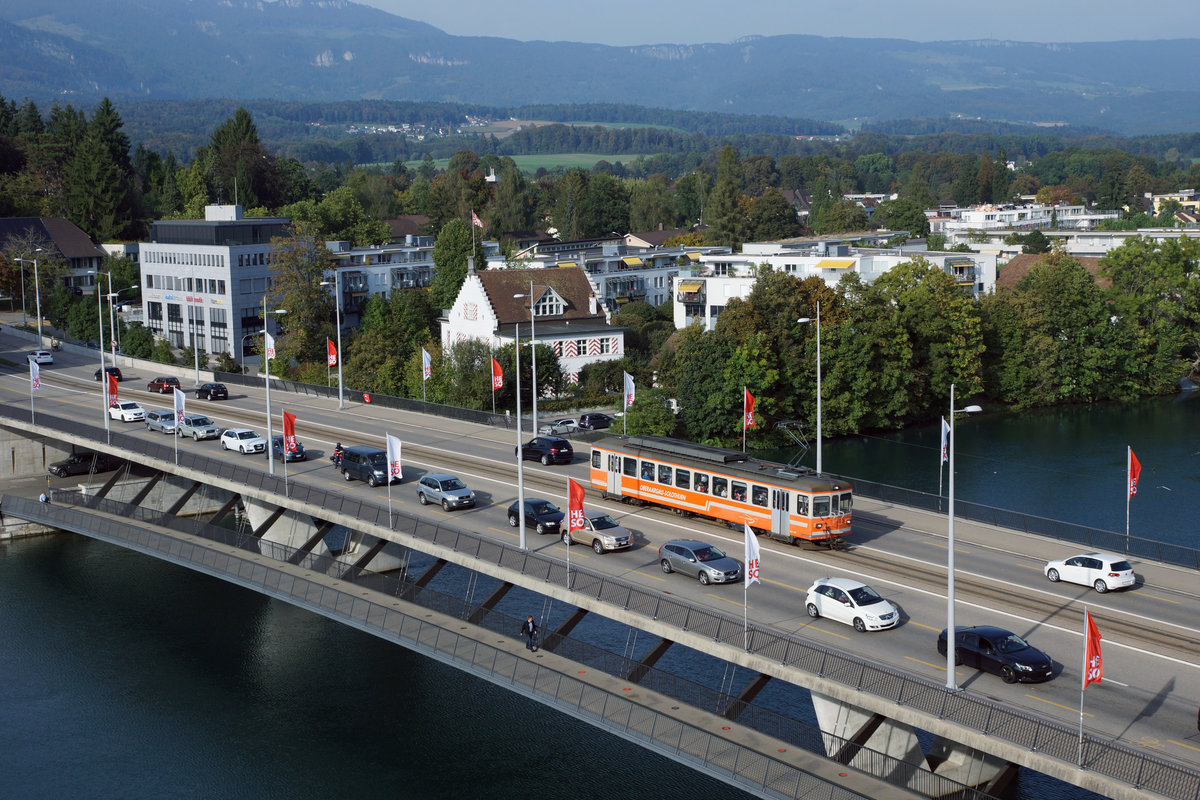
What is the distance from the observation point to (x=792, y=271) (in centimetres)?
11400

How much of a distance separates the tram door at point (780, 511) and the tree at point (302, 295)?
213ft

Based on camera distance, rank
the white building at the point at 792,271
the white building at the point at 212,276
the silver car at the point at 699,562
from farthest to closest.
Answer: the white building at the point at 212,276
the white building at the point at 792,271
the silver car at the point at 699,562

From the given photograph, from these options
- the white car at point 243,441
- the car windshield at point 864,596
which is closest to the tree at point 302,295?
the white car at point 243,441

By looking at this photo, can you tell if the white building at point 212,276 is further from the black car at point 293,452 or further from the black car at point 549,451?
the black car at point 549,451

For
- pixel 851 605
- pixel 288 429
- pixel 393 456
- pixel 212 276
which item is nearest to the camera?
pixel 851 605

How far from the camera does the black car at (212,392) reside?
7988 centimetres

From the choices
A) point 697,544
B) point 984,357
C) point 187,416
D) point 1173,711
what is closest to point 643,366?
point 984,357

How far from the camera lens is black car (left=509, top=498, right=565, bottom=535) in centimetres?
4519

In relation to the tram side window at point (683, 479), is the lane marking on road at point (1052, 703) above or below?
below

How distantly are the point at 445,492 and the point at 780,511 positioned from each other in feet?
46.6

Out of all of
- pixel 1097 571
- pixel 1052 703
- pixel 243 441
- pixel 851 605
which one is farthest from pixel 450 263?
pixel 1052 703

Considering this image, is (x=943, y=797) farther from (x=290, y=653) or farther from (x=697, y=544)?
(x=290, y=653)

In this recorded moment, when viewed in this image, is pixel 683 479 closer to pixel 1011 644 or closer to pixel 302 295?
pixel 1011 644

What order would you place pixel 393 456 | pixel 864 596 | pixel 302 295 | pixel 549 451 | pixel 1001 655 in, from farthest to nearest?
pixel 302 295 < pixel 549 451 < pixel 393 456 < pixel 864 596 < pixel 1001 655
